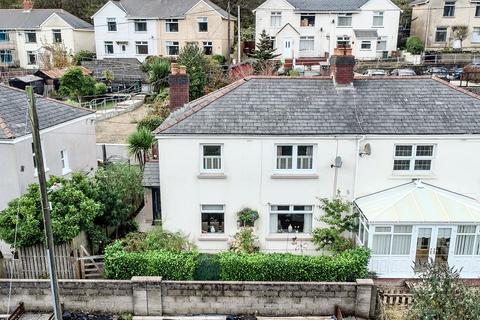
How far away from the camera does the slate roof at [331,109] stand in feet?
59.3

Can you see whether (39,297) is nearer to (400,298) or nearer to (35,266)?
(35,266)

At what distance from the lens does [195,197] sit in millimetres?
18688

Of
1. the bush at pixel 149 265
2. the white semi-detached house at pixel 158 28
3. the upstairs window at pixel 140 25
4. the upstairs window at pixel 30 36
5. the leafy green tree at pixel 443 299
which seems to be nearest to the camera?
the leafy green tree at pixel 443 299

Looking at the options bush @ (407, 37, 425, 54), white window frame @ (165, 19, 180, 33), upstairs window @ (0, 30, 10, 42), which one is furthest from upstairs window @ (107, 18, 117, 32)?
bush @ (407, 37, 425, 54)

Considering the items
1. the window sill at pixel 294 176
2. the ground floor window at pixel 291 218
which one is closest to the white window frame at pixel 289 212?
the ground floor window at pixel 291 218

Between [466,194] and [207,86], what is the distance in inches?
1057

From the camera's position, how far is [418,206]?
1731cm

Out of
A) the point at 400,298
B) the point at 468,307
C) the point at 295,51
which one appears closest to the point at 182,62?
the point at 295,51

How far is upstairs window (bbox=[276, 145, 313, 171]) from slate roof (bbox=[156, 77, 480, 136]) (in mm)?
851

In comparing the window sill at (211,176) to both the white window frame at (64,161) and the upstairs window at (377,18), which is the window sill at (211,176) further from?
the upstairs window at (377,18)

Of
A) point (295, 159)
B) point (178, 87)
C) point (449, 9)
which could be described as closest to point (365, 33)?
point (449, 9)

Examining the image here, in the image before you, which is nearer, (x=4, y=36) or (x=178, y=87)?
(x=178, y=87)

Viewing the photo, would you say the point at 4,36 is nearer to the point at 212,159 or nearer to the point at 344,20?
the point at 344,20

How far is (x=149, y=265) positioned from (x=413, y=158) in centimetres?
1186
